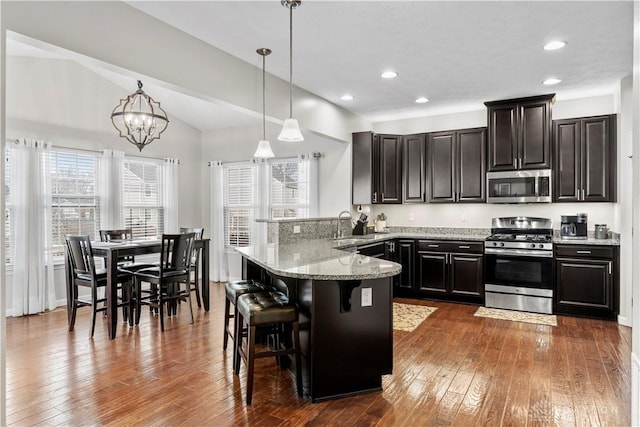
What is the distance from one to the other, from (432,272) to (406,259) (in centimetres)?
40

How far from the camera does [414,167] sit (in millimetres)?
6016

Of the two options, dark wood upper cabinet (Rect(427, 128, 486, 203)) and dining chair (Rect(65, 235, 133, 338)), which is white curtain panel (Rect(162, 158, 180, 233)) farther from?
dark wood upper cabinet (Rect(427, 128, 486, 203))

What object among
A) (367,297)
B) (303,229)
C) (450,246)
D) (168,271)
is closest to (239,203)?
(303,229)

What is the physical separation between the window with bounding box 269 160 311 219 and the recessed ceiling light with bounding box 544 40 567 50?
3.62 metres

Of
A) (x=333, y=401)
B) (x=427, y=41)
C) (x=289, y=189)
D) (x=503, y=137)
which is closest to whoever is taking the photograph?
(x=333, y=401)

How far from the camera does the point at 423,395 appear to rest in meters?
2.73

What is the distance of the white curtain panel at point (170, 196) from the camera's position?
6.70 m

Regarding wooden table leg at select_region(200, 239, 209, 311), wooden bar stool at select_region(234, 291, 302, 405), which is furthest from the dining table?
wooden bar stool at select_region(234, 291, 302, 405)

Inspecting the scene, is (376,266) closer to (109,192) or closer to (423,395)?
(423,395)

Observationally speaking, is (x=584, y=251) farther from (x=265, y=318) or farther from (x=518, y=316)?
(x=265, y=318)

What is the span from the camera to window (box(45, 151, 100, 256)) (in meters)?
5.27

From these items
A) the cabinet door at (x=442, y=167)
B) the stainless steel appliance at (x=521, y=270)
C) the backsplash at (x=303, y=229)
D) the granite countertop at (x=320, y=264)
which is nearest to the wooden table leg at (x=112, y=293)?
the granite countertop at (x=320, y=264)

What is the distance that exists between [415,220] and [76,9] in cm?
510

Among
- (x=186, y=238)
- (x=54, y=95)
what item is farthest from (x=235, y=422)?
(x=54, y=95)
